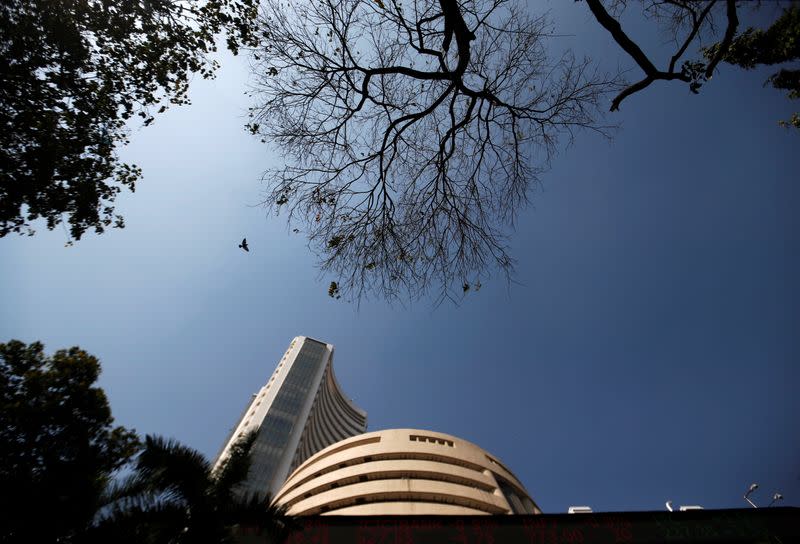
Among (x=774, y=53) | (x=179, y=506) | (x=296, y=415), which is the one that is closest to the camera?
(x=179, y=506)

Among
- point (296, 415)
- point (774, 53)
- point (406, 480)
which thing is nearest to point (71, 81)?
point (774, 53)

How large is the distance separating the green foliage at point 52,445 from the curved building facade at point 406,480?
14.0 m

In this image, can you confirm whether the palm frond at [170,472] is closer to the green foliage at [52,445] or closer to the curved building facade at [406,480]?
the green foliage at [52,445]

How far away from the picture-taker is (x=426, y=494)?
83.3 ft

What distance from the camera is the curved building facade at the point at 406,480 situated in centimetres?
2506

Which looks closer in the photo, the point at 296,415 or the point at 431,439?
the point at 431,439

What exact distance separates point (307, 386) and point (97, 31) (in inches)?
3086

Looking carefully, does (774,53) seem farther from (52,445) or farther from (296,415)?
(296,415)

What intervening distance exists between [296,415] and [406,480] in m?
52.2

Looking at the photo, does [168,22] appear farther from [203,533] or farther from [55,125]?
[203,533]

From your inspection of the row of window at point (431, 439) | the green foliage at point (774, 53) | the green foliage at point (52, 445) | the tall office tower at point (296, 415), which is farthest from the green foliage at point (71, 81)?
the tall office tower at point (296, 415)

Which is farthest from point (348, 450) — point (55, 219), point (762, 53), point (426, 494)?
point (762, 53)

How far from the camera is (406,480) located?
1044 inches

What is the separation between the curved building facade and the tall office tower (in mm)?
27466
